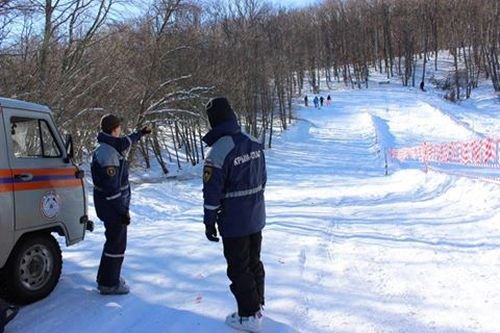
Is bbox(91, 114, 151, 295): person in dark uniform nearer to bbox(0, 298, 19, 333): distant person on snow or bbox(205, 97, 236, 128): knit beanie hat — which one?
bbox(0, 298, 19, 333): distant person on snow

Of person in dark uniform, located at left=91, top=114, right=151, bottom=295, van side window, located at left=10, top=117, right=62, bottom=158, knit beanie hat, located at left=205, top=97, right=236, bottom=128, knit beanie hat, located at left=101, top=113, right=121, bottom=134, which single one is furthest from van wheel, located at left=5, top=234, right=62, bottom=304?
knit beanie hat, located at left=205, top=97, right=236, bottom=128

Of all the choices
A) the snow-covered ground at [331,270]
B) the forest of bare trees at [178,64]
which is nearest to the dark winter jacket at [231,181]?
the snow-covered ground at [331,270]

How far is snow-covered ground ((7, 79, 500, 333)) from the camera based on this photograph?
204 inches

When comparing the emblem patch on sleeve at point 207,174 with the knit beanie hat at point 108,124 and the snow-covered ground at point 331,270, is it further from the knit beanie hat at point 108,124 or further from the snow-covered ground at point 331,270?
the knit beanie hat at point 108,124

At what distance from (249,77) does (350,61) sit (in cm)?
5580

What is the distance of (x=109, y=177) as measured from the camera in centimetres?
575

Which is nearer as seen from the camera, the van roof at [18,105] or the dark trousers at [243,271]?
the dark trousers at [243,271]

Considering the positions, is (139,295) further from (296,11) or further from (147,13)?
(296,11)

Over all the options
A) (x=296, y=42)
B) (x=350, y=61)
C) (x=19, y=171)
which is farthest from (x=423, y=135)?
(x=350, y=61)

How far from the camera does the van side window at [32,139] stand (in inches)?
226

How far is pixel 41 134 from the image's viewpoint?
6.31m

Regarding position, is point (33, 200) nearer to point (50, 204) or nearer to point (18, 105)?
point (50, 204)

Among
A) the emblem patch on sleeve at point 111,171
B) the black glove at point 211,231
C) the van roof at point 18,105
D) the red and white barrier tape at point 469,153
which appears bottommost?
the red and white barrier tape at point 469,153

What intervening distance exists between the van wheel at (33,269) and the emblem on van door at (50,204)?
27cm
